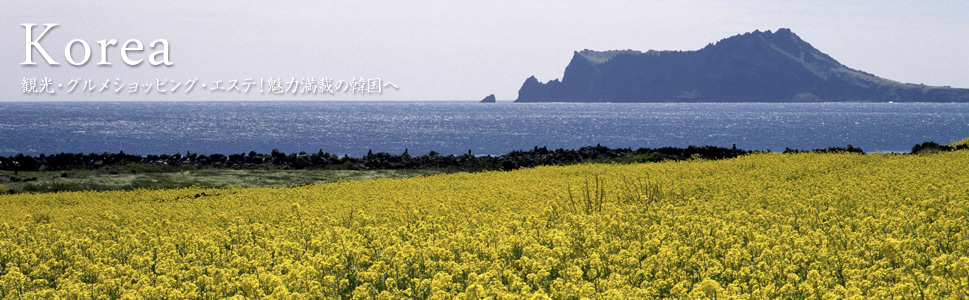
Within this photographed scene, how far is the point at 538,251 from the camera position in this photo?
30.6 ft

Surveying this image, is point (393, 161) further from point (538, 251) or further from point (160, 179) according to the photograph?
point (538, 251)

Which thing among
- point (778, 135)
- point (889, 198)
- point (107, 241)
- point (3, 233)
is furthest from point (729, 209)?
point (778, 135)

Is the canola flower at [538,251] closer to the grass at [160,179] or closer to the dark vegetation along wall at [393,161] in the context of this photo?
the grass at [160,179]

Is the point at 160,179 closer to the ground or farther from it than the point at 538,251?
closer to the ground

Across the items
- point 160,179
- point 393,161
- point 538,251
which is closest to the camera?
point 538,251

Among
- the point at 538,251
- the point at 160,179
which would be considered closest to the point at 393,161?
the point at 160,179

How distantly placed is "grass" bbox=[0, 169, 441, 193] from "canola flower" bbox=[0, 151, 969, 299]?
1343cm

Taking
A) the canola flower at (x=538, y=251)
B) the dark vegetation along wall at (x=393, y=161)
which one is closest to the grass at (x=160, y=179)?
the dark vegetation along wall at (x=393, y=161)

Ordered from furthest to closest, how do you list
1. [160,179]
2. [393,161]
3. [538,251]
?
1. [393,161]
2. [160,179]
3. [538,251]

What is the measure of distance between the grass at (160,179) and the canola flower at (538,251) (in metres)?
13.4

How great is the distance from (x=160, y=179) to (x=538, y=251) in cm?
2630

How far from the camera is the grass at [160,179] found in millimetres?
29219

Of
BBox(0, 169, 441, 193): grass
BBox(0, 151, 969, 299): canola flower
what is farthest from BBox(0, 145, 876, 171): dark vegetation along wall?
BBox(0, 151, 969, 299): canola flower

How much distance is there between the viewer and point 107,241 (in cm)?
1173
